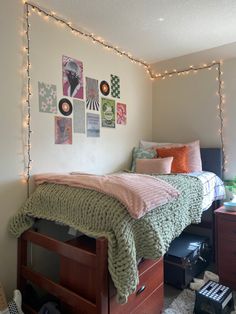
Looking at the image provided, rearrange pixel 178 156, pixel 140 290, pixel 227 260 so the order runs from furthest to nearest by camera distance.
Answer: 1. pixel 178 156
2. pixel 227 260
3. pixel 140 290

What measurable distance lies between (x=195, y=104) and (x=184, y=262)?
179 centimetres

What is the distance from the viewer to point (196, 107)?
2982mm

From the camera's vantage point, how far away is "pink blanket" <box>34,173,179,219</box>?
1348mm

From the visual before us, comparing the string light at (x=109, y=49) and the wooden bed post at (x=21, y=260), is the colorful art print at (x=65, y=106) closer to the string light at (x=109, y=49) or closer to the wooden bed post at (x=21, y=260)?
the string light at (x=109, y=49)

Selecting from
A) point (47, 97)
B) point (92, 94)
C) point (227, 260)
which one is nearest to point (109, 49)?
point (92, 94)

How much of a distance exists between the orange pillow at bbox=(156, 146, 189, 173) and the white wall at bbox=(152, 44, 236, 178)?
0.40 metres

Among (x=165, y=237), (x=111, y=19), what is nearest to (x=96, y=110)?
(x=111, y=19)

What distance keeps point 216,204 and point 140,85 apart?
1676 millimetres

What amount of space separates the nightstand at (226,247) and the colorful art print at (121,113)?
139 centimetres

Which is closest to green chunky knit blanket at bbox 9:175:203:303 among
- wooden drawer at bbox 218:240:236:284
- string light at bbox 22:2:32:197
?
string light at bbox 22:2:32:197

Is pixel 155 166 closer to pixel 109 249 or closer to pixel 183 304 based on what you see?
pixel 183 304

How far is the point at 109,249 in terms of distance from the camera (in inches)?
50.2

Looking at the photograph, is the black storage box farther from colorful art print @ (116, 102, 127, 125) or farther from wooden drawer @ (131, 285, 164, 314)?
colorful art print @ (116, 102, 127, 125)

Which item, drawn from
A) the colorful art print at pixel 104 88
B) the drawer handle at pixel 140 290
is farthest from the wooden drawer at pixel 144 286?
the colorful art print at pixel 104 88
